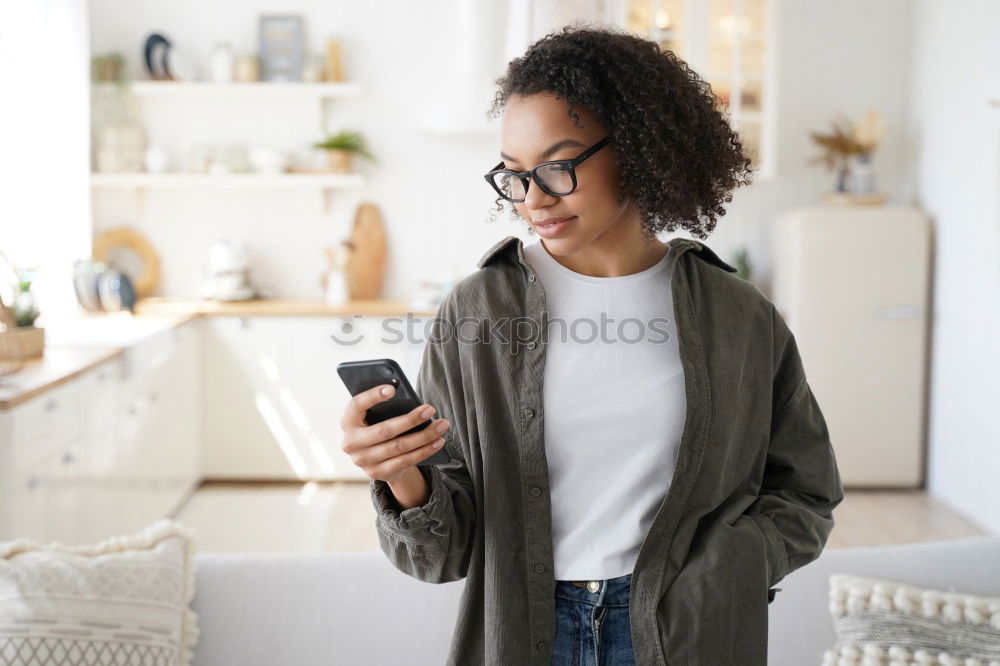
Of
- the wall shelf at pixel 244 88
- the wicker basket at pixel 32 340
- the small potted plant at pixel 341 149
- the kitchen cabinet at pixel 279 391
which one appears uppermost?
the wall shelf at pixel 244 88

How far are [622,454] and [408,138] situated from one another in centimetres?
409

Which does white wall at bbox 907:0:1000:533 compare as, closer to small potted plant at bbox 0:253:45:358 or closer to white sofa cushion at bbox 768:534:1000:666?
white sofa cushion at bbox 768:534:1000:666

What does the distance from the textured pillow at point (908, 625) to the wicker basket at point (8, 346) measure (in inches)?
97.4

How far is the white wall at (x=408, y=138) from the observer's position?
16.1 feet

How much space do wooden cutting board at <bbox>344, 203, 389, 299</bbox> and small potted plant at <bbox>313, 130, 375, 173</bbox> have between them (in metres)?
0.28

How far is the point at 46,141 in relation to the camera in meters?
4.09

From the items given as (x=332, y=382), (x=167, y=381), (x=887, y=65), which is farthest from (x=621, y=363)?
(x=887, y=65)

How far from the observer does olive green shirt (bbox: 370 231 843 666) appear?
→ 3.73 feet

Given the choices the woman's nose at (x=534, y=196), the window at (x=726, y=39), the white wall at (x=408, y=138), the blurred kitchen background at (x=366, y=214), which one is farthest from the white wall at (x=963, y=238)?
the woman's nose at (x=534, y=196)

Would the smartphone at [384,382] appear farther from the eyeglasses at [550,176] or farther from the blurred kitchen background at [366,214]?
the blurred kitchen background at [366,214]

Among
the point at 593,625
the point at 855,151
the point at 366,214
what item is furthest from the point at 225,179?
the point at 593,625

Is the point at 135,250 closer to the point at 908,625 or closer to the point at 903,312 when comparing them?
the point at 903,312

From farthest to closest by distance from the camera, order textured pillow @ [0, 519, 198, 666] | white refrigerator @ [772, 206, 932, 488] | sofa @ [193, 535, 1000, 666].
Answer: white refrigerator @ [772, 206, 932, 488] → sofa @ [193, 535, 1000, 666] → textured pillow @ [0, 519, 198, 666]

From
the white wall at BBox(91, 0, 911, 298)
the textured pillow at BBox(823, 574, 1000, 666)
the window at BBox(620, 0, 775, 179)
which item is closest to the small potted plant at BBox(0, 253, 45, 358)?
the white wall at BBox(91, 0, 911, 298)
